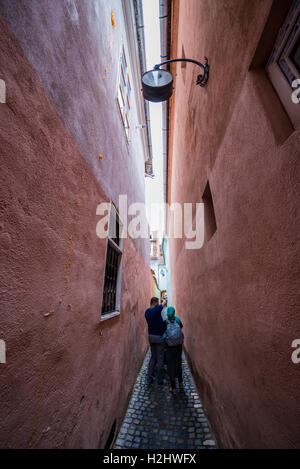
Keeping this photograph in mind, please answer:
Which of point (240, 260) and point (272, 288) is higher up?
point (240, 260)

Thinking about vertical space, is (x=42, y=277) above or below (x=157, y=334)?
above

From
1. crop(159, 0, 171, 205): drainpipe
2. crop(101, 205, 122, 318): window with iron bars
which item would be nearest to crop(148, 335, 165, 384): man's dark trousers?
crop(101, 205, 122, 318): window with iron bars

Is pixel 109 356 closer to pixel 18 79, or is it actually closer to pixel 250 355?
pixel 250 355

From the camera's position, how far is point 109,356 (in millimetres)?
2867

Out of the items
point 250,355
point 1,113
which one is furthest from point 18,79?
point 250,355

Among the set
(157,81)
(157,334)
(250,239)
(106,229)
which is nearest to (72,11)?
(157,81)

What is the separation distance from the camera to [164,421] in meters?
3.41

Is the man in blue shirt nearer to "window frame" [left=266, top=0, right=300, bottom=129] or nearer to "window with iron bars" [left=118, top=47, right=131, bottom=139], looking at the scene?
"window frame" [left=266, top=0, right=300, bottom=129]

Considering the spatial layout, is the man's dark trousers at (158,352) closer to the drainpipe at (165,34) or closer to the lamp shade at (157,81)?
the lamp shade at (157,81)

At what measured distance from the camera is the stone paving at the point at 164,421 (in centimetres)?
290

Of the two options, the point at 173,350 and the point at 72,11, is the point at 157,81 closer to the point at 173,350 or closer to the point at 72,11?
the point at 72,11

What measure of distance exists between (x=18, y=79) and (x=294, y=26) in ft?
5.58

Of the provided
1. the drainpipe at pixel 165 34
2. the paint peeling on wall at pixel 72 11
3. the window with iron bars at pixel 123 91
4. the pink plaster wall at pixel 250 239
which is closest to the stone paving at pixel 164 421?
the pink plaster wall at pixel 250 239

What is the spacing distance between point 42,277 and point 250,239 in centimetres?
163
